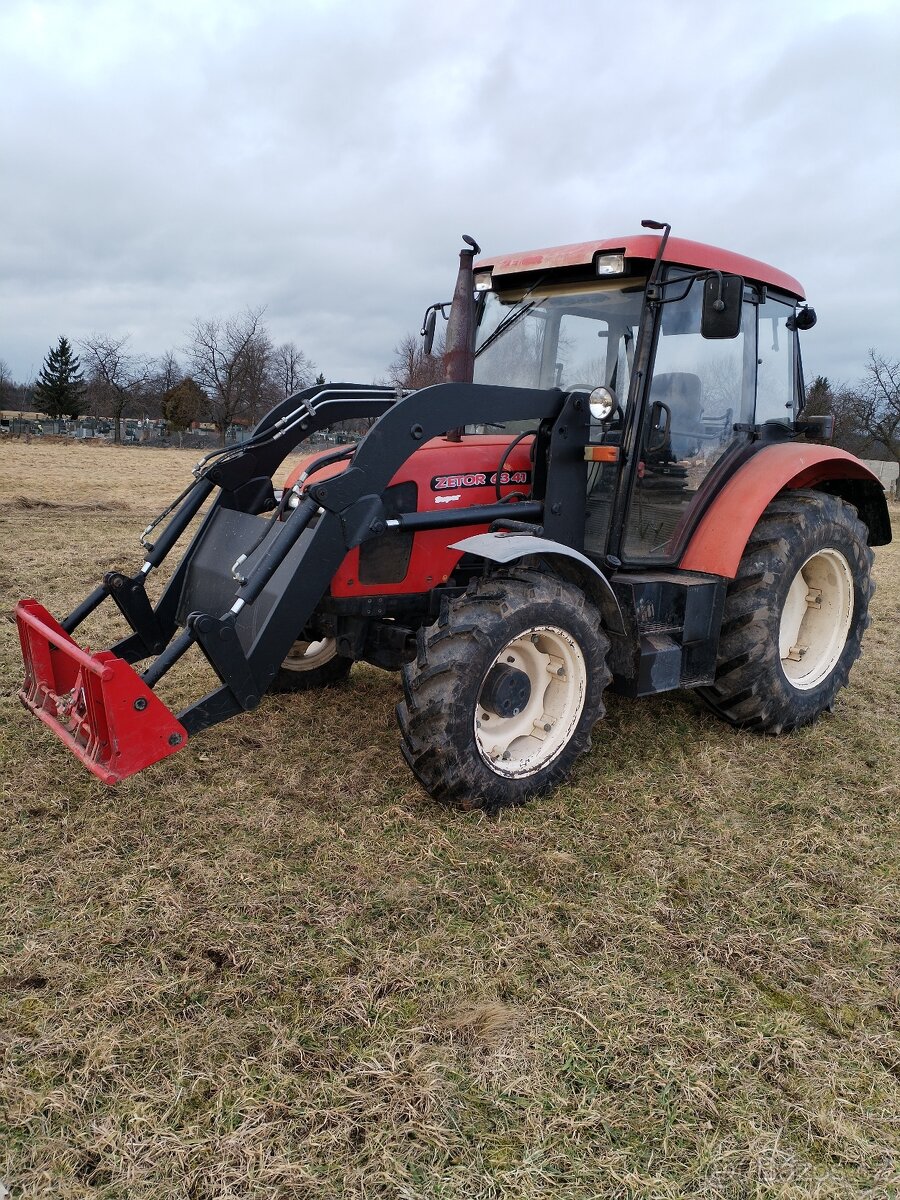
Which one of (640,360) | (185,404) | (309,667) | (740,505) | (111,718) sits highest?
(185,404)

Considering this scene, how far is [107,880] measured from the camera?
2.97 meters

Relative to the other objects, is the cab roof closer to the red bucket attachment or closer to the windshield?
the windshield

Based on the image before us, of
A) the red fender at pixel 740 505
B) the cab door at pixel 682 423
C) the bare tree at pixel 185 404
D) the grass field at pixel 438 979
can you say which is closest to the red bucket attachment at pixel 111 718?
the grass field at pixel 438 979

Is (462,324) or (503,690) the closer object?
(503,690)

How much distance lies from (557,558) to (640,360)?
109 cm

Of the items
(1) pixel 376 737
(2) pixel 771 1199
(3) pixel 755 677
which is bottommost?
(2) pixel 771 1199

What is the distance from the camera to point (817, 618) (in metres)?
5.12

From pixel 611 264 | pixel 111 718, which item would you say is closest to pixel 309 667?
pixel 111 718

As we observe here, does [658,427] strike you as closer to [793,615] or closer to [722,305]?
[722,305]

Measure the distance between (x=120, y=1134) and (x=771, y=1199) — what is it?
148 centimetres

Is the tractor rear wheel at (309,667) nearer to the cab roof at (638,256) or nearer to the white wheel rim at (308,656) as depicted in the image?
the white wheel rim at (308,656)

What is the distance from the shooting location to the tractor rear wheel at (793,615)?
440 cm

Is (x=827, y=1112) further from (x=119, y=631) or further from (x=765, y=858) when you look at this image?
(x=119, y=631)

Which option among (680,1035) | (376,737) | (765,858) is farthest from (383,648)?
(680,1035)
